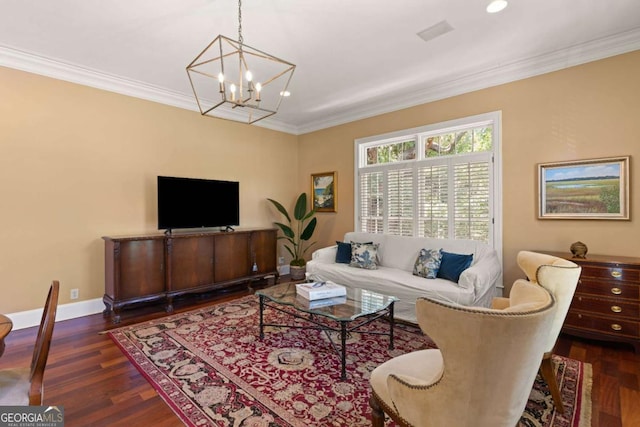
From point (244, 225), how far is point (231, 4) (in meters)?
3.49

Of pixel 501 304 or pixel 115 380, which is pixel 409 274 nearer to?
pixel 501 304

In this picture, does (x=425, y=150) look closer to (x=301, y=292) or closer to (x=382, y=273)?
(x=382, y=273)

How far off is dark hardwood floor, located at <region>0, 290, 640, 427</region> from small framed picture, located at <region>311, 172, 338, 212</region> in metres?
3.54

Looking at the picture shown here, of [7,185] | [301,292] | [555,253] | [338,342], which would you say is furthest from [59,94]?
[555,253]

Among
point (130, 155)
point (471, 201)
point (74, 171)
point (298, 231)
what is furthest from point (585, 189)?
point (74, 171)

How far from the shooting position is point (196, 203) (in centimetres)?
441

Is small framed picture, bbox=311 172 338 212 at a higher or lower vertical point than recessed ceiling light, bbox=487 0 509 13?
lower

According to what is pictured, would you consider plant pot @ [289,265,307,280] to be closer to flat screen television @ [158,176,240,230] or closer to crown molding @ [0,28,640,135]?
flat screen television @ [158,176,240,230]

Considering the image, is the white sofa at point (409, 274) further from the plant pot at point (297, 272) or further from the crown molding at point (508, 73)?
the crown molding at point (508, 73)

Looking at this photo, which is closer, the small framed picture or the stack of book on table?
the stack of book on table

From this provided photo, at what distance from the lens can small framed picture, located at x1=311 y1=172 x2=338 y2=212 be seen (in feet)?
18.1

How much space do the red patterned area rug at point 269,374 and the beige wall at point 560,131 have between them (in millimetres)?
1330

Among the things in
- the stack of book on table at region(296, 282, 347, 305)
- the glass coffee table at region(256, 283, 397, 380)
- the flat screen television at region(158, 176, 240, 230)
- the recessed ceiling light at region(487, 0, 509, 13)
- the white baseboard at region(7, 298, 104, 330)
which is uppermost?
the recessed ceiling light at region(487, 0, 509, 13)

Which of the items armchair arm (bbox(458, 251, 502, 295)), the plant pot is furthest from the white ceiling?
the plant pot
